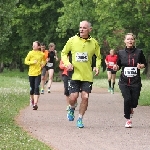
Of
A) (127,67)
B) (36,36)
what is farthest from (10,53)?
(127,67)

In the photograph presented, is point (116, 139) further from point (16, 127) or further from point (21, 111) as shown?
point (21, 111)

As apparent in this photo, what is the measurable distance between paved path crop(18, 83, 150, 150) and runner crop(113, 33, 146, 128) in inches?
22.8

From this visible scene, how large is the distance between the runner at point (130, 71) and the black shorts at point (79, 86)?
68 cm

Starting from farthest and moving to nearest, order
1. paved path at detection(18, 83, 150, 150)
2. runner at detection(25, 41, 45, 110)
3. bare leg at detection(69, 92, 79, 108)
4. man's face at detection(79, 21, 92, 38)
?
1. runner at detection(25, 41, 45, 110)
2. bare leg at detection(69, 92, 79, 108)
3. man's face at detection(79, 21, 92, 38)
4. paved path at detection(18, 83, 150, 150)

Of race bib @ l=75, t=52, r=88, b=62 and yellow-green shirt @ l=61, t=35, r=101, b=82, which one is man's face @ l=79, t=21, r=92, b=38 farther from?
race bib @ l=75, t=52, r=88, b=62

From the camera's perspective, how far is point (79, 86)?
1379 centimetres

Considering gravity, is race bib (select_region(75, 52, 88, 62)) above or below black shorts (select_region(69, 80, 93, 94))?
above

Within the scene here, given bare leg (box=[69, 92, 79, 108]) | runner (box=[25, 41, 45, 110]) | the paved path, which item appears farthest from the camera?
runner (box=[25, 41, 45, 110])

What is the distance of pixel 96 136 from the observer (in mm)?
11664

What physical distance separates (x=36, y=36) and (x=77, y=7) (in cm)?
592

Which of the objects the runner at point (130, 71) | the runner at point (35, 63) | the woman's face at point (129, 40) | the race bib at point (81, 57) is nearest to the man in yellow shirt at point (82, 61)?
the race bib at point (81, 57)

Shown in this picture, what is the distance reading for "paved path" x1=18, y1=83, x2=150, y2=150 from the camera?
10.5m

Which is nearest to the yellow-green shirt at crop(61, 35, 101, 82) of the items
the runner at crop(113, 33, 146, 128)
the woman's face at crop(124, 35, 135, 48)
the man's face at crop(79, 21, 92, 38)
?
the man's face at crop(79, 21, 92, 38)

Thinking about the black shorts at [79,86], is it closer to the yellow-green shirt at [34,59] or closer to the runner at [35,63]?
the runner at [35,63]
